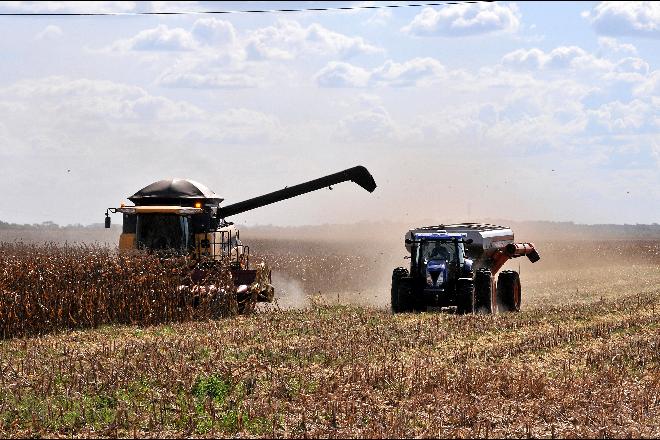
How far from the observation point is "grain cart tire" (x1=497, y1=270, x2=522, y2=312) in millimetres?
25766

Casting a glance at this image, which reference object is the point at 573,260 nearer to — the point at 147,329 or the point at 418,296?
the point at 418,296

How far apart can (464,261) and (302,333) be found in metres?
6.07

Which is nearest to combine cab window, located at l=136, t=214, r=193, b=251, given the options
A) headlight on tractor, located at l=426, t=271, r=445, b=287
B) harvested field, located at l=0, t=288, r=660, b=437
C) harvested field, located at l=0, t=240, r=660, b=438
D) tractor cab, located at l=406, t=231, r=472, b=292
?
harvested field, located at l=0, t=240, r=660, b=438

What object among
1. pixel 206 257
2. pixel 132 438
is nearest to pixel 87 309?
pixel 206 257

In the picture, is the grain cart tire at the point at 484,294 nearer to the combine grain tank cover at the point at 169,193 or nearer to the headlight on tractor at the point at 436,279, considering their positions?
the headlight on tractor at the point at 436,279

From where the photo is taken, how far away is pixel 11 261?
20922 mm

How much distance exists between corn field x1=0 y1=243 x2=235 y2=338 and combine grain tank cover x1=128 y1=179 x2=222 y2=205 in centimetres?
235

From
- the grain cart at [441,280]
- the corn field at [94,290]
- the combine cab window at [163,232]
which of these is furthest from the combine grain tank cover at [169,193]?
the grain cart at [441,280]

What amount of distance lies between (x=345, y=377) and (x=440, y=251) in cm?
1016

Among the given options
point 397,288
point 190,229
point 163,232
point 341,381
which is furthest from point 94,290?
point 341,381

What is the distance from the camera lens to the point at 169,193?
2538 centimetres

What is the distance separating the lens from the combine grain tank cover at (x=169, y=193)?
2530cm

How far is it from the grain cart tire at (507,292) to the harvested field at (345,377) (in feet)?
12.1

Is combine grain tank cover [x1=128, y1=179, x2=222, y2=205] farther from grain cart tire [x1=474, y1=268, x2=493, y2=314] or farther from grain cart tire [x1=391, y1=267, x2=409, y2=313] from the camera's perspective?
grain cart tire [x1=474, y1=268, x2=493, y2=314]
